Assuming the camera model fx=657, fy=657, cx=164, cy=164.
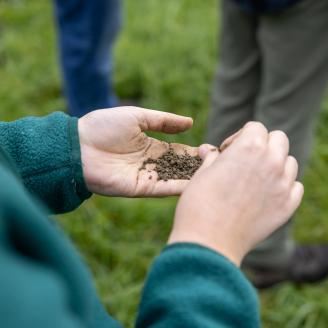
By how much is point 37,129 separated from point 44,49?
7.95 feet

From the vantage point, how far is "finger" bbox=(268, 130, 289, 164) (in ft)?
3.46

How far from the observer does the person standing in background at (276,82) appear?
1.89m

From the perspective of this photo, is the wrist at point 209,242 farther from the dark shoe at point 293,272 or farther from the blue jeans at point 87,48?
the blue jeans at point 87,48

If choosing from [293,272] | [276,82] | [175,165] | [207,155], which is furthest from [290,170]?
[293,272]

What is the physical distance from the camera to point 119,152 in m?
1.23

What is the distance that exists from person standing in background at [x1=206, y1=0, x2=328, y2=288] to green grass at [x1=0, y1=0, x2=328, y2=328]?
10 centimetres

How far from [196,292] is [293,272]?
4.93 ft

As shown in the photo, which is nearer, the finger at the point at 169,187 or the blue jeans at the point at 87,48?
the finger at the point at 169,187

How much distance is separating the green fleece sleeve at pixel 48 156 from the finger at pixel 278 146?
1.11 feet

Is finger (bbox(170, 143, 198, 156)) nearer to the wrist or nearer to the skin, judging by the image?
the skin

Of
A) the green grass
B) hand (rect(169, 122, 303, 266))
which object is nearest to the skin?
hand (rect(169, 122, 303, 266))

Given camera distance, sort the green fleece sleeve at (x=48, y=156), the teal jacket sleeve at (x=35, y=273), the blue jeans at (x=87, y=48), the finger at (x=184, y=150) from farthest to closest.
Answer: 1. the blue jeans at (x=87, y=48)
2. the finger at (x=184, y=150)
3. the green fleece sleeve at (x=48, y=156)
4. the teal jacket sleeve at (x=35, y=273)

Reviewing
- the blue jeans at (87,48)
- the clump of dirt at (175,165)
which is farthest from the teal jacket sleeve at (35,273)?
→ the blue jeans at (87,48)

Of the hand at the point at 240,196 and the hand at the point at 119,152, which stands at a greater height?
the hand at the point at 240,196
